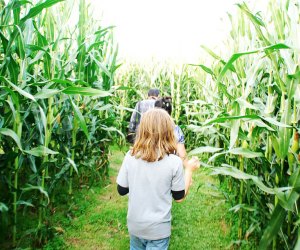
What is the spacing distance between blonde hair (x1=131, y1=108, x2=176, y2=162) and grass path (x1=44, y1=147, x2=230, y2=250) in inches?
40.2

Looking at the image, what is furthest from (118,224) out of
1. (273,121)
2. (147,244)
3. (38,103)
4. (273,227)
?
(273,121)

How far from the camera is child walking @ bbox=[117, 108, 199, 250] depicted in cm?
191

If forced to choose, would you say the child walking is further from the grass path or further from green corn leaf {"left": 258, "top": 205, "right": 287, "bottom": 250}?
the grass path

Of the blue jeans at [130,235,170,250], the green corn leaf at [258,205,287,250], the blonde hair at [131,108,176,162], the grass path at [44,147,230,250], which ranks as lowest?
the grass path at [44,147,230,250]

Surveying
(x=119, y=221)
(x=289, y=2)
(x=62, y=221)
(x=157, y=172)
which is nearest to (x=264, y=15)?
(x=289, y=2)

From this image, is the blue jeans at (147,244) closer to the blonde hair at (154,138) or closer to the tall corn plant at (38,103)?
the blonde hair at (154,138)

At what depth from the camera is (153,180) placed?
1.91 meters

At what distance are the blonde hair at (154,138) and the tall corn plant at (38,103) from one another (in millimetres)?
331

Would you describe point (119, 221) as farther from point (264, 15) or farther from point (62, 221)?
point (264, 15)

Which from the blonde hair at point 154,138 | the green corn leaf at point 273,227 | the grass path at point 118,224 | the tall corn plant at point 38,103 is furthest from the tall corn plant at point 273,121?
the tall corn plant at point 38,103

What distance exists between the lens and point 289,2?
2.02 m

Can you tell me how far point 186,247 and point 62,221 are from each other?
1.32m

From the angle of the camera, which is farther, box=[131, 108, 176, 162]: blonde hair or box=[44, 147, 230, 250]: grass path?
box=[44, 147, 230, 250]: grass path

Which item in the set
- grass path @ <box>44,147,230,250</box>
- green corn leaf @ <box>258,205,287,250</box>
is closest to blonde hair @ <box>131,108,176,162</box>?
green corn leaf @ <box>258,205,287,250</box>
